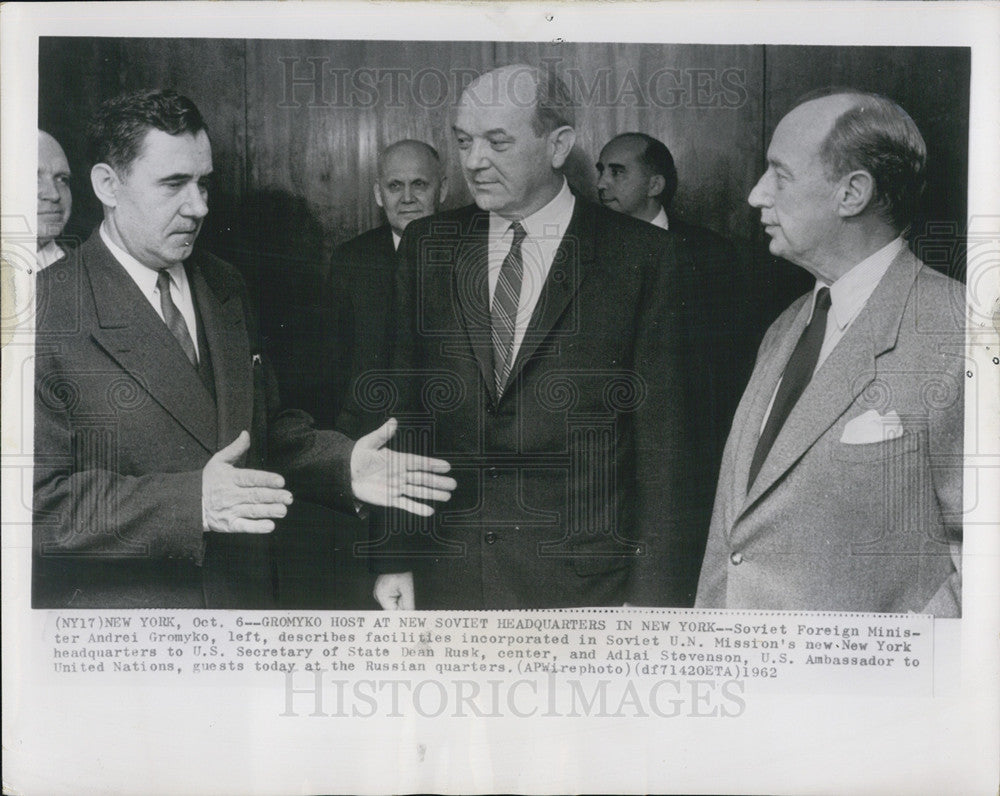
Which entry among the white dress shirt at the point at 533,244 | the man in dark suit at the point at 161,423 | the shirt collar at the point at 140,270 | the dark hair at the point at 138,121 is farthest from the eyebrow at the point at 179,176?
the white dress shirt at the point at 533,244

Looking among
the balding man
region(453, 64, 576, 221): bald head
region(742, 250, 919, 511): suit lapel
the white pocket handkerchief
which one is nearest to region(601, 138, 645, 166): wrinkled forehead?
region(453, 64, 576, 221): bald head

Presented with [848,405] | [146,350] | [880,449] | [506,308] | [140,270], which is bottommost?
[880,449]

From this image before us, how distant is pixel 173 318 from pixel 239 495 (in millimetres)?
551

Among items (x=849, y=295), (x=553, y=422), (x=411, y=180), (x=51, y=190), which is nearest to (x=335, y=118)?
(x=411, y=180)

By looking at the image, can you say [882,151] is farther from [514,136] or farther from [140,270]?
[140,270]

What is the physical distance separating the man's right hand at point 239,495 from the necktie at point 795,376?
4.53 ft

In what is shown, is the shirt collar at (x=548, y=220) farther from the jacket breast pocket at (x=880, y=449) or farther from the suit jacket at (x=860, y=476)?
the jacket breast pocket at (x=880, y=449)

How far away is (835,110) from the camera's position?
3.43 meters

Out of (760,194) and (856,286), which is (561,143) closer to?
(760,194)

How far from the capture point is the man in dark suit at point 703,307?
11.3 ft

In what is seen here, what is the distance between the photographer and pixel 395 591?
136 inches

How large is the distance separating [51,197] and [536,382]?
4.96 feet

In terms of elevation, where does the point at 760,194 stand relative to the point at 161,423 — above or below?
above

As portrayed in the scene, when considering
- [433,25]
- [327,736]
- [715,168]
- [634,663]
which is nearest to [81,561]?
[327,736]
